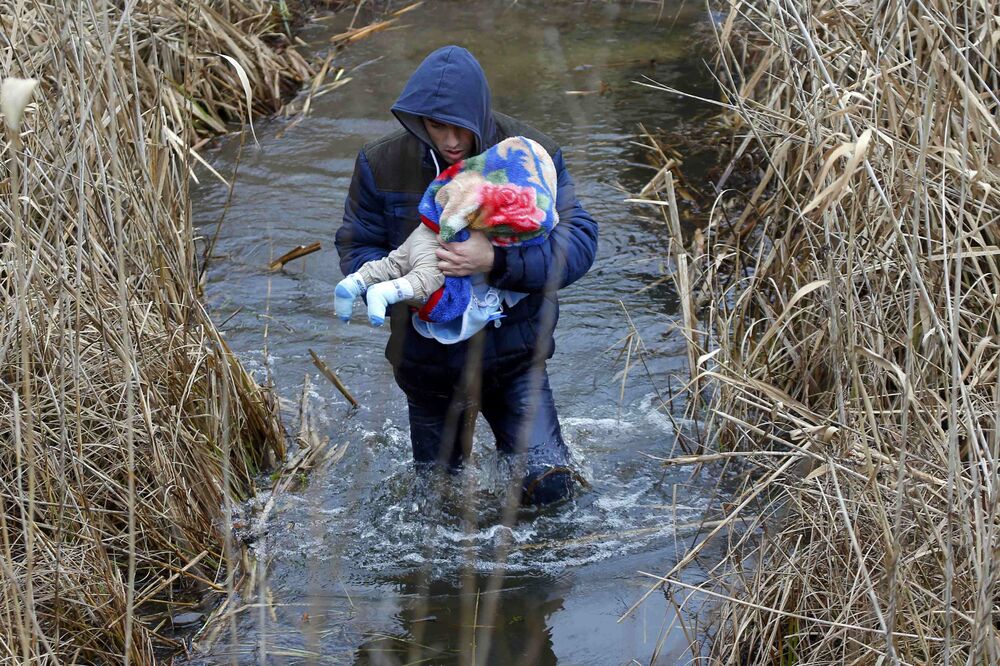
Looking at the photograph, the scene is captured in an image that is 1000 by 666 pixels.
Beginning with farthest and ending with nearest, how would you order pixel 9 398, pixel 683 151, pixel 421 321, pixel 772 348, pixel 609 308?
1. pixel 683 151
2. pixel 609 308
3. pixel 772 348
4. pixel 421 321
5. pixel 9 398

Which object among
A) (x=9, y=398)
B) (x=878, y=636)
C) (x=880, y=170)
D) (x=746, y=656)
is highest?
(x=880, y=170)

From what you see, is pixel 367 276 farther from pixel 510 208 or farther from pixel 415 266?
pixel 510 208

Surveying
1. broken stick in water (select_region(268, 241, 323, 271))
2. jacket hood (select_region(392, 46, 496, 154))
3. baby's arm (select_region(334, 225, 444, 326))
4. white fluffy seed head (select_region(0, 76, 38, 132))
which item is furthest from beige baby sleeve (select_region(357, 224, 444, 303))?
broken stick in water (select_region(268, 241, 323, 271))

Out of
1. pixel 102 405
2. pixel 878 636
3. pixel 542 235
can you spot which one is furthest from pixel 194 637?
pixel 878 636

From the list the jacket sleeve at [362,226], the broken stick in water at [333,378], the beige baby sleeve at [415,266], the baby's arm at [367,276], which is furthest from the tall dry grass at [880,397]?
the broken stick in water at [333,378]

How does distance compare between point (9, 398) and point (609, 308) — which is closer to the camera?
point (9, 398)

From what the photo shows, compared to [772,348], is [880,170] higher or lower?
higher

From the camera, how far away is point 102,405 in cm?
306

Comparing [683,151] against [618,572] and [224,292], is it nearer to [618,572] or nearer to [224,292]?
[224,292]

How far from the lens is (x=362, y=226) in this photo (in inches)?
139

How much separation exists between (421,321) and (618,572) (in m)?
1.10

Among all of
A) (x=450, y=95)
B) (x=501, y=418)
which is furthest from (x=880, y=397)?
(x=450, y=95)

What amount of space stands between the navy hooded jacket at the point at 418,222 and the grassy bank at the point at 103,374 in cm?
61

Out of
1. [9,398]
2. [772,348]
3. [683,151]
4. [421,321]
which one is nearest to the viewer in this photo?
[9,398]
